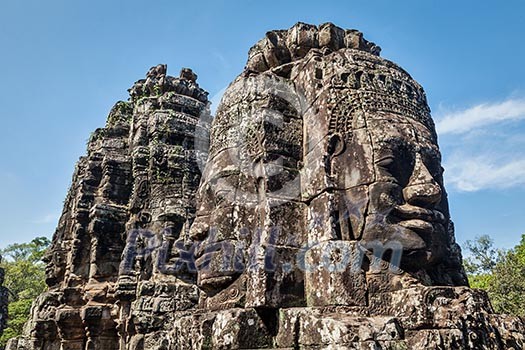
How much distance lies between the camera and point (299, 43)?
495 cm

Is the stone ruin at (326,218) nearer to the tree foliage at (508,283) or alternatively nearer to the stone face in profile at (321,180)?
the stone face in profile at (321,180)

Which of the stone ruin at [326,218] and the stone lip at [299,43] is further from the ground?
the stone lip at [299,43]

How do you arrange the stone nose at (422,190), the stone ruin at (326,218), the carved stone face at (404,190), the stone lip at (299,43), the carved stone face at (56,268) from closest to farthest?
the stone ruin at (326,218), the carved stone face at (404,190), the stone nose at (422,190), the stone lip at (299,43), the carved stone face at (56,268)

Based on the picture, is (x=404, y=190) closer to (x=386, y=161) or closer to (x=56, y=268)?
(x=386, y=161)

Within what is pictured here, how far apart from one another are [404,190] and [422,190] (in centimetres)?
15

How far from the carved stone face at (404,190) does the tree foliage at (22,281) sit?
727 inches

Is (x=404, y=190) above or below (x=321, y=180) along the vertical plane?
below

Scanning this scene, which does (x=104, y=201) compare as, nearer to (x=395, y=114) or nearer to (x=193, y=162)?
(x=193, y=162)

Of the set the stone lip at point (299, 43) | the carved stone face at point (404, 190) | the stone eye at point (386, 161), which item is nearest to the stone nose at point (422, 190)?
the carved stone face at point (404, 190)

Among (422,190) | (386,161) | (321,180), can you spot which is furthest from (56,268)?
(422,190)

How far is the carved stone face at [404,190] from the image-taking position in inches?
142

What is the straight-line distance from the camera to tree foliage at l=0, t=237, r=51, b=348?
912 inches

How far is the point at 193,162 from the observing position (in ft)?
34.6

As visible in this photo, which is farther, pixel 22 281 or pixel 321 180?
pixel 22 281
